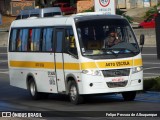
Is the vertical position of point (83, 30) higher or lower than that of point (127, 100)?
higher

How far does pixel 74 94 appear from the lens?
1881 cm

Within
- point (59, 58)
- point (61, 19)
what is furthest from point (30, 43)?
point (59, 58)

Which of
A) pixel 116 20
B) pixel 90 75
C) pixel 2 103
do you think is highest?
pixel 116 20

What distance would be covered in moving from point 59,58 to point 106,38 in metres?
1.53

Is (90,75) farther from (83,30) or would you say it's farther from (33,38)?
(33,38)

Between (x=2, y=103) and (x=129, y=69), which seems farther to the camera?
(x=2, y=103)

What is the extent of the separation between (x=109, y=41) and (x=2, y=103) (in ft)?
13.0

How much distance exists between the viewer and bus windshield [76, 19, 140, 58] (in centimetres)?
1848

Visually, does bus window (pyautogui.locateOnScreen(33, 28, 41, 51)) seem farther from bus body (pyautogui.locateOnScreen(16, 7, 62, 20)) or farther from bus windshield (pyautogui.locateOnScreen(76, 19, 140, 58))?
bus body (pyautogui.locateOnScreen(16, 7, 62, 20))

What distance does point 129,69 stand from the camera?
18484mm

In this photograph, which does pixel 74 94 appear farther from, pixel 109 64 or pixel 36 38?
pixel 36 38

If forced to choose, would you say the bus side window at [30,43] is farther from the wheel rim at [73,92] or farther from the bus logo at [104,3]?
the wheel rim at [73,92]

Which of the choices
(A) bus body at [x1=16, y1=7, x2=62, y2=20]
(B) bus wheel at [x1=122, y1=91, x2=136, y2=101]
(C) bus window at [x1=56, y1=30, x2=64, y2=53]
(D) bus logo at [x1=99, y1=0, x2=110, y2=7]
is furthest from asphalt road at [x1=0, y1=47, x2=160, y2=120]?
(A) bus body at [x1=16, y1=7, x2=62, y2=20]

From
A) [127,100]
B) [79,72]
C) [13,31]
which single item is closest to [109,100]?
[127,100]
